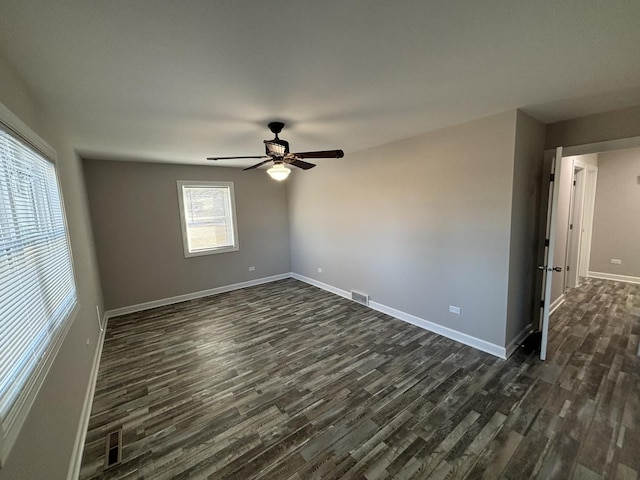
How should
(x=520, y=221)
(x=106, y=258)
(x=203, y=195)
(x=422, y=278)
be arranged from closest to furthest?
(x=520, y=221) < (x=422, y=278) < (x=106, y=258) < (x=203, y=195)

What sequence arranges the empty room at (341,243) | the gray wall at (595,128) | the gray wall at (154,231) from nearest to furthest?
1. the empty room at (341,243)
2. the gray wall at (595,128)
3. the gray wall at (154,231)

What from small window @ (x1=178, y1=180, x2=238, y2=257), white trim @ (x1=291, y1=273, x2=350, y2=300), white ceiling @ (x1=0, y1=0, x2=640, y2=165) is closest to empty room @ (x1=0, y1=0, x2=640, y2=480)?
white ceiling @ (x1=0, y1=0, x2=640, y2=165)

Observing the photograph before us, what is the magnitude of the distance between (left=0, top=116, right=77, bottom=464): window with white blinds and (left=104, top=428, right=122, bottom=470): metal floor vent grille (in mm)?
853

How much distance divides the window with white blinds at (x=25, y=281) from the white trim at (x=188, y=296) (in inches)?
106

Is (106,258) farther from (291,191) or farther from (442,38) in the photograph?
(442,38)

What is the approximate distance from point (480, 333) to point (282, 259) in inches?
168

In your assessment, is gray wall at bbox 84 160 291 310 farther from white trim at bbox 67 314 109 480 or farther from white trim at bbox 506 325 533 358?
white trim at bbox 506 325 533 358

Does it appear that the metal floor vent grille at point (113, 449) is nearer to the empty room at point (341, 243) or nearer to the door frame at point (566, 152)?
the empty room at point (341, 243)

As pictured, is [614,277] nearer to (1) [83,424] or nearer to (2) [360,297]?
(2) [360,297]

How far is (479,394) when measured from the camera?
7.54 feet

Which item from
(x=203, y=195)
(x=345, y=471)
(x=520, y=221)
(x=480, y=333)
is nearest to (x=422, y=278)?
(x=480, y=333)

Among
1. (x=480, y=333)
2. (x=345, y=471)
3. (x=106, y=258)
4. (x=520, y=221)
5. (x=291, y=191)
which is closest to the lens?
(x=345, y=471)

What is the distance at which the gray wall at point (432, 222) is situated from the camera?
2.74 metres

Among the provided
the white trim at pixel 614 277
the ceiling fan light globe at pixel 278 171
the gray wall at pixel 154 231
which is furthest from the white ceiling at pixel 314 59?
the white trim at pixel 614 277
